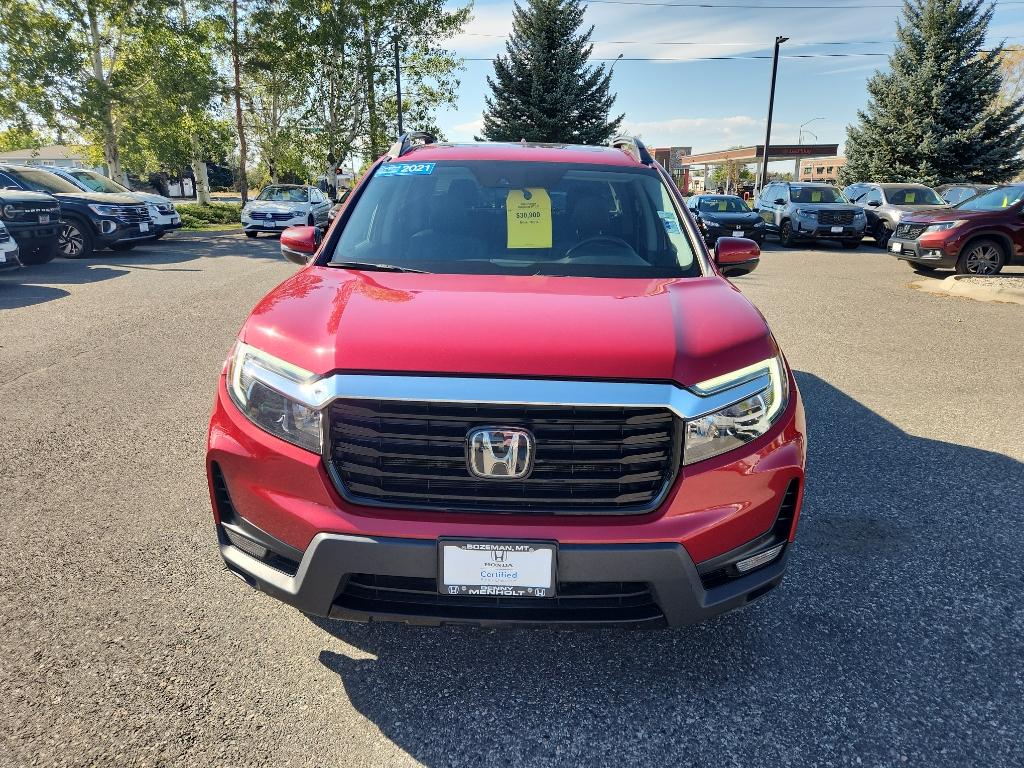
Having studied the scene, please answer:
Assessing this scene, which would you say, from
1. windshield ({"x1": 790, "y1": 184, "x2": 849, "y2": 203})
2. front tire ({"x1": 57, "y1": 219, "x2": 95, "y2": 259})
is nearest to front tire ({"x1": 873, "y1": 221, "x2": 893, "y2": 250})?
windshield ({"x1": 790, "y1": 184, "x2": 849, "y2": 203})

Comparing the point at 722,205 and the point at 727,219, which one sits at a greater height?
the point at 722,205

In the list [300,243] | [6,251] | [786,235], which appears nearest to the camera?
[300,243]

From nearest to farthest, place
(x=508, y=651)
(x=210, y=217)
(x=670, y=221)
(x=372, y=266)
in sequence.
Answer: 1. (x=508, y=651)
2. (x=372, y=266)
3. (x=670, y=221)
4. (x=210, y=217)

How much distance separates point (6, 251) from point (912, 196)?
65.0ft

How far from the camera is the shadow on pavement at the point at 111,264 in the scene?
10.1 metres

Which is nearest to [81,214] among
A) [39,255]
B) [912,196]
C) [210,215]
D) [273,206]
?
[39,255]

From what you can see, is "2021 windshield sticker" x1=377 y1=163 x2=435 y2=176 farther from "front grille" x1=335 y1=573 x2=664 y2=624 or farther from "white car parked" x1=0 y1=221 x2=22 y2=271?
"white car parked" x1=0 y1=221 x2=22 y2=271

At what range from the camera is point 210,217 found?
2897cm

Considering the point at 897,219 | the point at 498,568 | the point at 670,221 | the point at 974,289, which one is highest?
the point at 670,221

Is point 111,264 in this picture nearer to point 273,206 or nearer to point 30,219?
point 30,219

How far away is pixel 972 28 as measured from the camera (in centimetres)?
2588

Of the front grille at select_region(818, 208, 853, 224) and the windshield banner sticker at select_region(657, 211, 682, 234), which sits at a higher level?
the windshield banner sticker at select_region(657, 211, 682, 234)

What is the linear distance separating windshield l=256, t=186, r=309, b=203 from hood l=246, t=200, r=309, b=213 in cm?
31

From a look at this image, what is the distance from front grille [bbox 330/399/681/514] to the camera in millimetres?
2021
